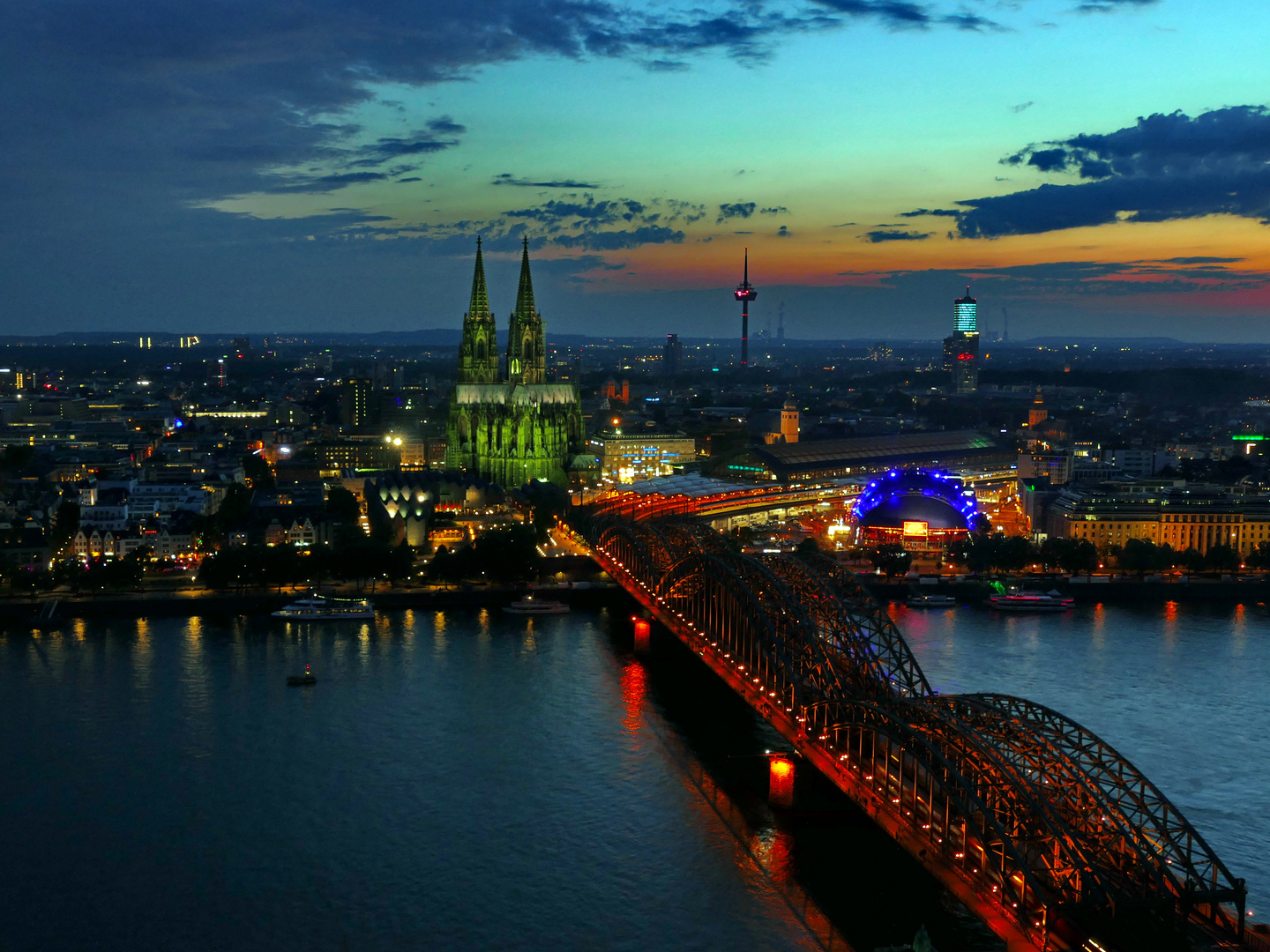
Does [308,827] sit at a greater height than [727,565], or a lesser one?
lesser

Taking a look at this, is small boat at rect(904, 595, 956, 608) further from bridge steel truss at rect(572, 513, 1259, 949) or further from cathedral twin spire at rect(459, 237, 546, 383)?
cathedral twin spire at rect(459, 237, 546, 383)

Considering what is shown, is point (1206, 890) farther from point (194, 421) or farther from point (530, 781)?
point (194, 421)

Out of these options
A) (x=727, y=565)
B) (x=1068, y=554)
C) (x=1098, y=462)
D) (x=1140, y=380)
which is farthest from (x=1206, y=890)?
(x=1140, y=380)

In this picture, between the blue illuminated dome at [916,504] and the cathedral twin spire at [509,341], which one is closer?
the blue illuminated dome at [916,504]

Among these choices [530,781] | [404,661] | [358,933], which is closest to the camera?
[358,933]

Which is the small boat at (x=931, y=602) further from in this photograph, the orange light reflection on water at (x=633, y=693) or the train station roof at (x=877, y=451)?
the train station roof at (x=877, y=451)

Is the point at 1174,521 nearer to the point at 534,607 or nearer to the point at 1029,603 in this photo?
the point at 1029,603

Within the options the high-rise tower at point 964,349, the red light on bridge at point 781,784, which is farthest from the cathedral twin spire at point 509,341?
the high-rise tower at point 964,349
